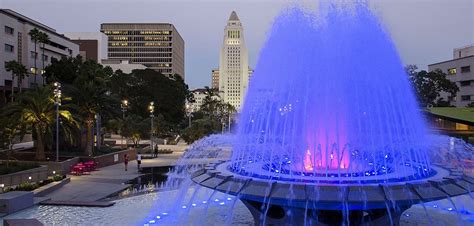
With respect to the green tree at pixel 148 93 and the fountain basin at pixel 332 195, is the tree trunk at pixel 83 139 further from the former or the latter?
the green tree at pixel 148 93

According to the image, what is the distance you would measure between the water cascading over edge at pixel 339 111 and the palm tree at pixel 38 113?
23.4 meters

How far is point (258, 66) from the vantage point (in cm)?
1722

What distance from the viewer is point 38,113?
35125 millimetres

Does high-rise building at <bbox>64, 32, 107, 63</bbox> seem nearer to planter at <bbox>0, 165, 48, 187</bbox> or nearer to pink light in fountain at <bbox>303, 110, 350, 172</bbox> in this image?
planter at <bbox>0, 165, 48, 187</bbox>

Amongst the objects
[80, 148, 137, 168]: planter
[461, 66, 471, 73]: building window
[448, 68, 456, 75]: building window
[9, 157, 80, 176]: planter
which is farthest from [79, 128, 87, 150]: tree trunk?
[448, 68, 456, 75]: building window

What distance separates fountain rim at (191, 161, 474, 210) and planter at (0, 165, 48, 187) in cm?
1660

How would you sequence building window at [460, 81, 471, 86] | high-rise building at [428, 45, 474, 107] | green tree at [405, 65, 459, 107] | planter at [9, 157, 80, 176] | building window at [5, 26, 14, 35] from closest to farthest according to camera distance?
planter at [9, 157, 80, 176], building window at [5, 26, 14, 35], green tree at [405, 65, 459, 107], high-rise building at [428, 45, 474, 107], building window at [460, 81, 471, 86]

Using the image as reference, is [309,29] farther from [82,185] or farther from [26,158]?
[26,158]

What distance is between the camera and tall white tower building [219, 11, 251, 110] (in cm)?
17412

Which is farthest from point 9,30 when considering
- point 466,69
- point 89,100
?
point 466,69

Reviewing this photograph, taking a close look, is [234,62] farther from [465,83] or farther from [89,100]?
[89,100]

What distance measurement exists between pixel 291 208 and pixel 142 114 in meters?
78.9

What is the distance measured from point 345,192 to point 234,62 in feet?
544

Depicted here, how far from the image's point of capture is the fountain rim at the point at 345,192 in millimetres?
11570
